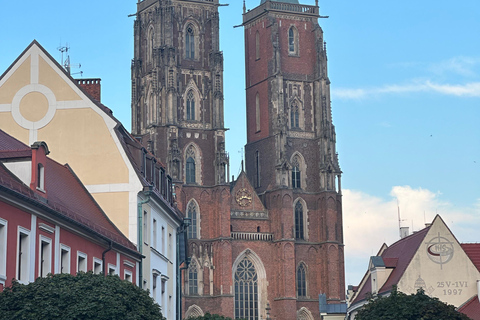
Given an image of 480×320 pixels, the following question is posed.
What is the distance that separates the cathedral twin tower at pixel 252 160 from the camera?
94.4m

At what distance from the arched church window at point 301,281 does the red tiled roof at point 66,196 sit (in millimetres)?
60084

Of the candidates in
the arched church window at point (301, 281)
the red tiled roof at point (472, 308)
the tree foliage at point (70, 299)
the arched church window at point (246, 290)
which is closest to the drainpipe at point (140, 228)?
the tree foliage at point (70, 299)

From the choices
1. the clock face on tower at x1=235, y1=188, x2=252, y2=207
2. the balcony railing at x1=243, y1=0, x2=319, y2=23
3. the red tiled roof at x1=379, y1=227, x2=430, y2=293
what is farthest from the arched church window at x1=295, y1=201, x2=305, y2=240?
the red tiled roof at x1=379, y1=227, x2=430, y2=293

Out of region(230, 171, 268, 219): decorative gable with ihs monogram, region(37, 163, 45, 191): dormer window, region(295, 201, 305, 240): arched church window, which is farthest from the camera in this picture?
region(295, 201, 305, 240): arched church window

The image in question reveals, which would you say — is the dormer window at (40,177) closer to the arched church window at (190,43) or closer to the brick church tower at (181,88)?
the brick church tower at (181,88)

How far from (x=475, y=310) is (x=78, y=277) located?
30257mm

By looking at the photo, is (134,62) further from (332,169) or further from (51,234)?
(51,234)

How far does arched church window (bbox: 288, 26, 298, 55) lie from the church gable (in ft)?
163

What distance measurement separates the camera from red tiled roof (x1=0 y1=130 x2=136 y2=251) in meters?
28.5

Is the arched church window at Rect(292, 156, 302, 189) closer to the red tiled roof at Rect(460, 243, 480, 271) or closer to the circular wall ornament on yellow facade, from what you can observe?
the red tiled roof at Rect(460, 243, 480, 271)

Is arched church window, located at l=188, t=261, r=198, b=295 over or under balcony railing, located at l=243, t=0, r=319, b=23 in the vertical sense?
under

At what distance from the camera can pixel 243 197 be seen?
98.2 meters

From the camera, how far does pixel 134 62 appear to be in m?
99.7

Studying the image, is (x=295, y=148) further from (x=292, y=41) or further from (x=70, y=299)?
(x=70, y=299)
